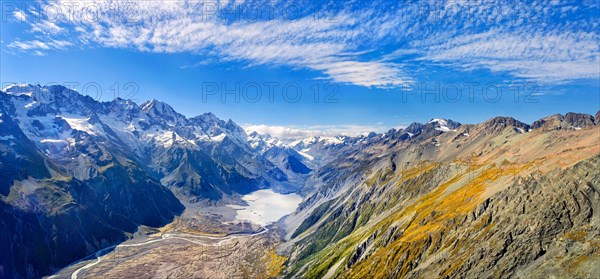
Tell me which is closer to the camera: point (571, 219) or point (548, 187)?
point (571, 219)

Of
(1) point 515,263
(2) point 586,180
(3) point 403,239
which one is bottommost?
(3) point 403,239

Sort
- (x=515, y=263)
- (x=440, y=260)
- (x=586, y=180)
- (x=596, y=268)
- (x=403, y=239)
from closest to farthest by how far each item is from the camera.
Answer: (x=596, y=268), (x=515, y=263), (x=586, y=180), (x=440, y=260), (x=403, y=239)

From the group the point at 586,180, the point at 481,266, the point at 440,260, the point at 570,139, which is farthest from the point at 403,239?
the point at 570,139

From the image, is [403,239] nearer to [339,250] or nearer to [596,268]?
[339,250]

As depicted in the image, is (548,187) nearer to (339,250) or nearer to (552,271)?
(552,271)

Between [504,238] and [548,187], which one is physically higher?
[548,187]

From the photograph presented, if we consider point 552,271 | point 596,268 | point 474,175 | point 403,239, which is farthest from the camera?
point 474,175

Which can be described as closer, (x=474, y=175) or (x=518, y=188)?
(x=518, y=188)

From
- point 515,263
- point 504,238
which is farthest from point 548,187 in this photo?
point 515,263

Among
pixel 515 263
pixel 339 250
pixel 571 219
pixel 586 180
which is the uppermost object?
pixel 586 180
